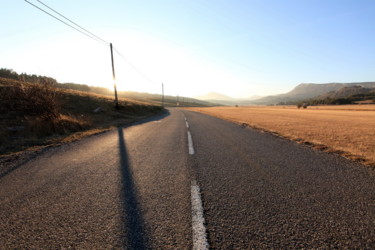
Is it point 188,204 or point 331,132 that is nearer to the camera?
point 188,204

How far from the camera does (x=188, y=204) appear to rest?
2.74m

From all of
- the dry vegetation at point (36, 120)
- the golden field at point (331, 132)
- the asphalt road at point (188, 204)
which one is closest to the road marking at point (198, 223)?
the asphalt road at point (188, 204)

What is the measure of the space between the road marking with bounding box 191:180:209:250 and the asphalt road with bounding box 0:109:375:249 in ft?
0.04

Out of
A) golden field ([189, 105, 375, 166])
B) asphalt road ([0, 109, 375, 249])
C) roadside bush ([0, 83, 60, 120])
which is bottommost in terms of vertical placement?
golden field ([189, 105, 375, 166])

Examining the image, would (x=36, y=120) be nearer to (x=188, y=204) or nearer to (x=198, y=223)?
(x=188, y=204)

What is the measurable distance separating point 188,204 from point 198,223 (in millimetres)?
492

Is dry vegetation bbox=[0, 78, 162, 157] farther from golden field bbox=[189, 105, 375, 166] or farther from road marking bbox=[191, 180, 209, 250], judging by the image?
golden field bbox=[189, 105, 375, 166]

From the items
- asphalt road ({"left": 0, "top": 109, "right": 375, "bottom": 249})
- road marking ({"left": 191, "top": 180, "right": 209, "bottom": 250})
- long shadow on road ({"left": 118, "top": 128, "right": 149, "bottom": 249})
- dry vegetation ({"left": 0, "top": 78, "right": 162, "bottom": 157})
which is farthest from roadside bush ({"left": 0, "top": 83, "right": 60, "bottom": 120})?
road marking ({"left": 191, "top": 180, "right": 209, "bottom": 250})

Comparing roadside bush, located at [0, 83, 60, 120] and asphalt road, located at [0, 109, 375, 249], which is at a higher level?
roadside bush, located at [0, 83, 60, 120]

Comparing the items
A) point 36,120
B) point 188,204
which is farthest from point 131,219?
point 36,120

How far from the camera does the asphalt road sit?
2021 mm

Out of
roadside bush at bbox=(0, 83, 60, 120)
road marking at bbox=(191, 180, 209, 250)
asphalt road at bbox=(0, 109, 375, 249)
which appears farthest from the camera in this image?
roadside bush at bbox=(0, 83, 60, 120)

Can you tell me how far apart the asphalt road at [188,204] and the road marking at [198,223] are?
0.04 feet

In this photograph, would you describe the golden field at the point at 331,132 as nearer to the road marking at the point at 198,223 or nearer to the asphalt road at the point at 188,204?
the asphalt road at the point at 188,204
